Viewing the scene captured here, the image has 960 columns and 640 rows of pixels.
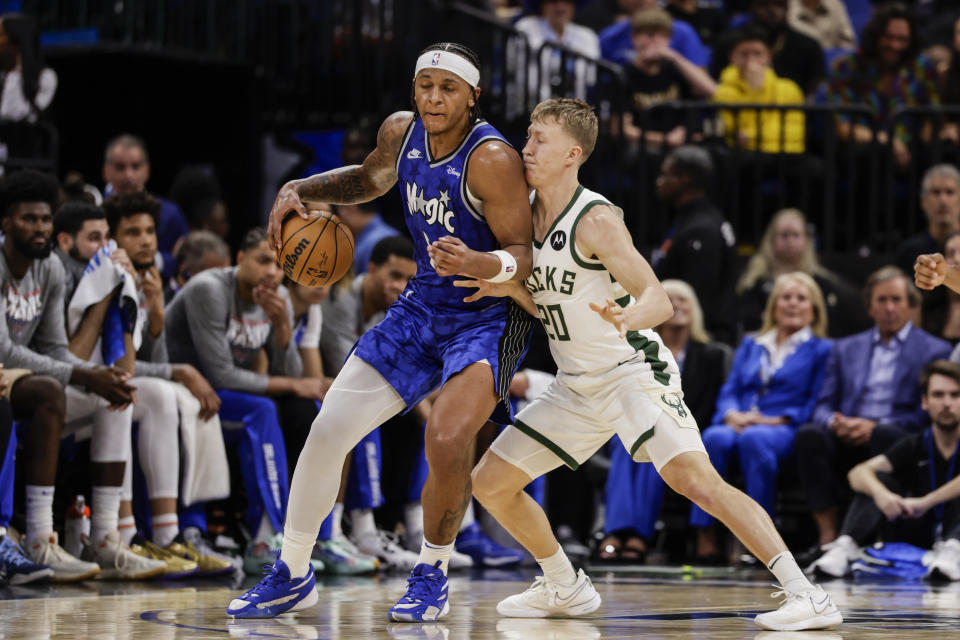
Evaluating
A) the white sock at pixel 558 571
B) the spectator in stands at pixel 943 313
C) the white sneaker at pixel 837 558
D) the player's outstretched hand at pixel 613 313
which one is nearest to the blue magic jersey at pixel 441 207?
the player's outstretched hand at pixel 613 313

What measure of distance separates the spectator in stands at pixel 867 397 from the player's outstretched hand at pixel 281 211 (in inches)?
153

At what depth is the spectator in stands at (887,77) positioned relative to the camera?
34.1 ft

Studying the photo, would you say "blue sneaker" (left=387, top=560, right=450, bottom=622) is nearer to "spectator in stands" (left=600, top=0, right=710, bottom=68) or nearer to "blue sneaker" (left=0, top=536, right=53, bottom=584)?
"blue sneaker" (left=0, top=536, right=53, bottom=584)

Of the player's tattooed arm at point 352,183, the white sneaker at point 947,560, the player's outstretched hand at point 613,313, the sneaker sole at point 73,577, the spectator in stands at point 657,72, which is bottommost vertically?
the white sneaker at point 947,560

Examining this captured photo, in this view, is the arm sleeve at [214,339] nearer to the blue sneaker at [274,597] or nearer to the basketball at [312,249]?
the basketball at [312,249]

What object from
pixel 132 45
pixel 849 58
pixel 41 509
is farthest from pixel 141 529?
pixel 849 58

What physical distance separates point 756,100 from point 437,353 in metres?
6.11

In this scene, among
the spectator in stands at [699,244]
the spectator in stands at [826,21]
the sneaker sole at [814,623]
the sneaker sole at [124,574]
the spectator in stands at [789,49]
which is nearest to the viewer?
the sneaker sole at [814,623]

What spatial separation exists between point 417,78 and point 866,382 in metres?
4.17

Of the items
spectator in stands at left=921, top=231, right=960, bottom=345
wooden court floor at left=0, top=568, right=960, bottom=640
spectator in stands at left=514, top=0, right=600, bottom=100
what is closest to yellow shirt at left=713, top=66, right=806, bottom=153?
spectator in stands at left=514, top=0, right=600, bottom=100

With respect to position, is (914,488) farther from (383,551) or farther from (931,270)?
(931,270)

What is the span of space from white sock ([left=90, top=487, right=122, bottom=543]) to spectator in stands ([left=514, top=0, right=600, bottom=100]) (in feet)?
16.4

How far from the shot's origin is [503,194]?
4.82m

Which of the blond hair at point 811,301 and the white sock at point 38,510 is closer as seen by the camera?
the white sock at point 38,510
